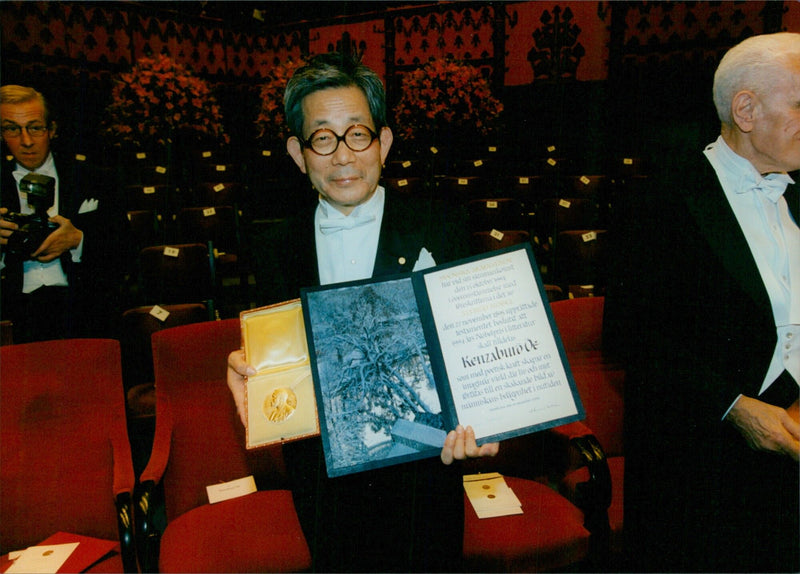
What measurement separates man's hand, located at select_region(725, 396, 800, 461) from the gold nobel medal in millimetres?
1169

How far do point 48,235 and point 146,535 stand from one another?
165 centimetres

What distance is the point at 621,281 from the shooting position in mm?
1500

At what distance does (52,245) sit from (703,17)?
1043 cm

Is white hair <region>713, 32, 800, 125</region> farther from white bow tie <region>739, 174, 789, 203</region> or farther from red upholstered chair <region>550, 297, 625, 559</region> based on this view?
red upholstered chair <region>550, 297, 625, 559</region>

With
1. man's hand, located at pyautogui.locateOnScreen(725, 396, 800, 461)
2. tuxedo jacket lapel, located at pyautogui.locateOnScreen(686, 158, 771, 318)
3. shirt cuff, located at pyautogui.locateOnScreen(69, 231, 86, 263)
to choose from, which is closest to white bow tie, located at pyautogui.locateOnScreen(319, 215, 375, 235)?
tuxedo jacket lapel, located at pyautogui.locateOnScreen(686, 158, 771, 318)

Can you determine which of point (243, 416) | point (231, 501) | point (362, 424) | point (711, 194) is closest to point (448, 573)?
point (362, 424)

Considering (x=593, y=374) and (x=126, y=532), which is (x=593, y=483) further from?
(x=126, y=532)

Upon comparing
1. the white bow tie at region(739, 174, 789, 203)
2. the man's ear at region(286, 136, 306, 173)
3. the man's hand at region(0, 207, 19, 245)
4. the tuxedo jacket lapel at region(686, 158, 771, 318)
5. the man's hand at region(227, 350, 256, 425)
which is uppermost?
the man's ear at region(286, 136, 306, 173)

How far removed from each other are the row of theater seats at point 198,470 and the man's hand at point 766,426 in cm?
54

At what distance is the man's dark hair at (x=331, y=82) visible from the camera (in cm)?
129

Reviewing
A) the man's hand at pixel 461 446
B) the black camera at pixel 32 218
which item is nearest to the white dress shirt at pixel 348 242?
the man's hand at pixel 461 446

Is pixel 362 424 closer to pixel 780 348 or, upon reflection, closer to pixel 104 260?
pixel 780 348

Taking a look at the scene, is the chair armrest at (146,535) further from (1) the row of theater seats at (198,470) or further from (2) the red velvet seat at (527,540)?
(2) the red velvet seat at (527,540)

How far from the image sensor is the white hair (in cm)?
131
